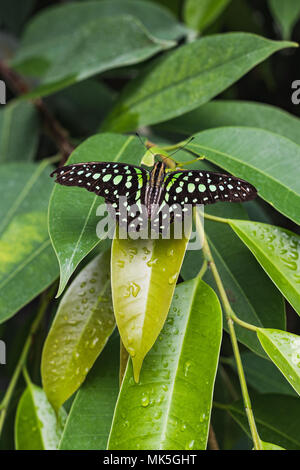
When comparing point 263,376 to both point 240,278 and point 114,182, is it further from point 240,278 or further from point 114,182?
point 114,182

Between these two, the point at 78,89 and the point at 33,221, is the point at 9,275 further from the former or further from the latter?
the point at 78,89

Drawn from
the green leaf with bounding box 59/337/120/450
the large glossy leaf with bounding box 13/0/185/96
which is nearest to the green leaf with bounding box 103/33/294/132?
the large glossy leaf with bounding box 13/0/185/96

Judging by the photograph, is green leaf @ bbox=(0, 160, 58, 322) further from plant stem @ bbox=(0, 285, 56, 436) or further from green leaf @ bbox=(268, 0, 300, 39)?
green leaf @ bbox=(268, 0, 300, 39)

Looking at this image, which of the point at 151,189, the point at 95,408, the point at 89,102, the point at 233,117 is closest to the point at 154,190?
the point at 151,189

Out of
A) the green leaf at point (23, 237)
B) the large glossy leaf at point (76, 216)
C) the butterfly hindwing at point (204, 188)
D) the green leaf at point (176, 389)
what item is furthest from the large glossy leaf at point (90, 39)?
the green leaf at point (176, 389)

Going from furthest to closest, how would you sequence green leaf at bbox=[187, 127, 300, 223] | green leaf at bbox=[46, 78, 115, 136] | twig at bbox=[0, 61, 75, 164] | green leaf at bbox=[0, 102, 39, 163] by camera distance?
green leaf at bbox=[46, 78, 115, 136] < green leaf at bbox=[0, 102, 39, 163] < twig at bbox=[0, 61, 75, 164] < green leaf at bbox=[187, 127, 300, 223]

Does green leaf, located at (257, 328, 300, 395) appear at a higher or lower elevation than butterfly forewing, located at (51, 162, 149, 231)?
lower
